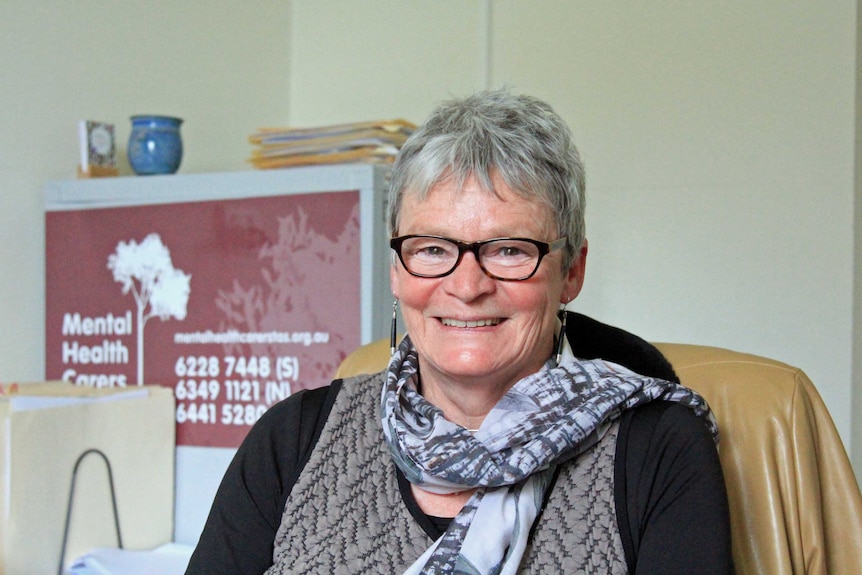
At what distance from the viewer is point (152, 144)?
7.19 ft

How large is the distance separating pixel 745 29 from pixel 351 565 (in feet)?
6.81

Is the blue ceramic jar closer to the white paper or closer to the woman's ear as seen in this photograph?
the white paper

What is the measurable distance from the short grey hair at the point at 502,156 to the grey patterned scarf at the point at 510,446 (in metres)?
0.18

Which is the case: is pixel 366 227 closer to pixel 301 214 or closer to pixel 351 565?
pixel 301 214

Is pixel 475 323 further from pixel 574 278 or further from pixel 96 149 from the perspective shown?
pixel 96 149

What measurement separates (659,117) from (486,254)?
1.72 m

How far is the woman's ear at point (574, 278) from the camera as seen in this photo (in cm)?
135

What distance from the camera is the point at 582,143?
2904mm

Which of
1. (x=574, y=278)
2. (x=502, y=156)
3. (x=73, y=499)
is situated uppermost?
(x=502, y=156)

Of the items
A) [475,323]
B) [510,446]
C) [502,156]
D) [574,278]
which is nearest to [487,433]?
[510,446]

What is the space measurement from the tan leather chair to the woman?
9cm

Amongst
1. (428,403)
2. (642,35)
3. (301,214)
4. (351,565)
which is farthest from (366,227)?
(642,35)

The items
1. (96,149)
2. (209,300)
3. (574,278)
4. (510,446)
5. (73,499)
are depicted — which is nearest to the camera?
(510,446)

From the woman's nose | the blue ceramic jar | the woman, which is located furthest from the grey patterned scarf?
the blue ceramic jar
